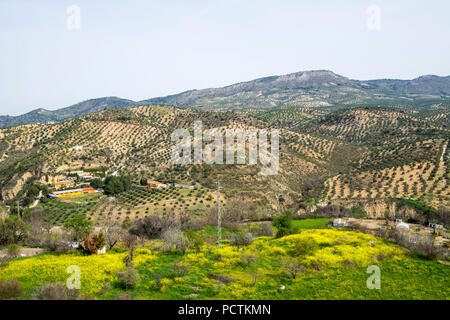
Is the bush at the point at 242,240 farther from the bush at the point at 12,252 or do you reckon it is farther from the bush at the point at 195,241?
the bush at the point at 12,252

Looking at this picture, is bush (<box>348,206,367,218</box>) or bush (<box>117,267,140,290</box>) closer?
bush (<box>117,267,140,290</box>)

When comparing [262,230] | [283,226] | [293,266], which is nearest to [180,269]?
[293,266]

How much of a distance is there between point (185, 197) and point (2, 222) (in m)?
27.6

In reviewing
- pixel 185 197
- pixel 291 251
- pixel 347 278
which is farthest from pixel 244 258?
pixel 185 197

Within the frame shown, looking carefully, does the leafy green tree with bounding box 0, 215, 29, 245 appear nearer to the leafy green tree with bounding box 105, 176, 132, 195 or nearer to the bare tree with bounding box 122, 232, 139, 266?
the bare tree with bounding box 122, 232, 139, 266

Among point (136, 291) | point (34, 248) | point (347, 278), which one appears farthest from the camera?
point (34, 248)

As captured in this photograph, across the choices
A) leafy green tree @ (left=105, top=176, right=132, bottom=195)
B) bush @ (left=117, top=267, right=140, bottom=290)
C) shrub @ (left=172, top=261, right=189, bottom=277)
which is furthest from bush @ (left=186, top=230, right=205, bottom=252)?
leafy green tree @ (left=105, top=176, right=132, bottom=195)

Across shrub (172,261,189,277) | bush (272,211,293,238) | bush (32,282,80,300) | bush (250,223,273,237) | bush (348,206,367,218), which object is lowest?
bush (348,206,367,218)

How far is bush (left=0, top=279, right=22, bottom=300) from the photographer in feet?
57.3

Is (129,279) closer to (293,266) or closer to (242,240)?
(293,266)

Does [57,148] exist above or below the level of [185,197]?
above

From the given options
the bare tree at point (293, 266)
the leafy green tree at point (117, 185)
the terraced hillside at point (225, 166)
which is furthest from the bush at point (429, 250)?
the leafy green tree at point (117, 185)
